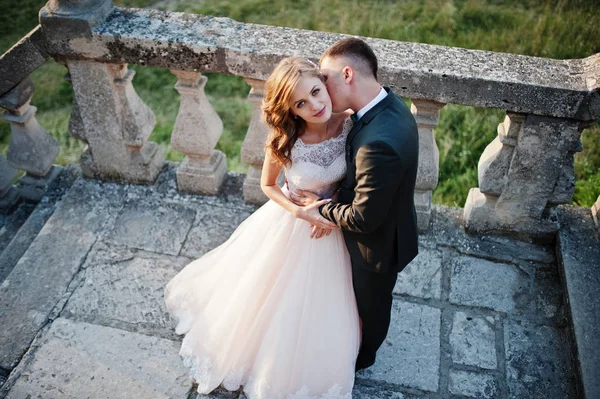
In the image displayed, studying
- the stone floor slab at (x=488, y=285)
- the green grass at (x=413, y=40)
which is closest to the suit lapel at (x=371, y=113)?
the stone floor slab at (x=488, y=285)

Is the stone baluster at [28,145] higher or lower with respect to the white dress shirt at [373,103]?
lower

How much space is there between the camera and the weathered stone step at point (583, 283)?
3172 millimetres

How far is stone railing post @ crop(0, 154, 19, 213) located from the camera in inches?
171

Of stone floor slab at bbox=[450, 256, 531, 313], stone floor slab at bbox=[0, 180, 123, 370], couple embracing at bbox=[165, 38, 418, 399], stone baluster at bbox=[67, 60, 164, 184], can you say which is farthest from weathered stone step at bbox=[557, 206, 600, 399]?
stone floor slab at bbox=[0, 180, 123, 370]

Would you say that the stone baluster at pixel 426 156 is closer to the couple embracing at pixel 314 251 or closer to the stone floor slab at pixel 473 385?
the couple embracing at pixel 314 251

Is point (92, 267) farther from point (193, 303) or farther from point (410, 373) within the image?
point (410, 373)

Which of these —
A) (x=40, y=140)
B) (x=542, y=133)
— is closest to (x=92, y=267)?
(x=40, y=140)

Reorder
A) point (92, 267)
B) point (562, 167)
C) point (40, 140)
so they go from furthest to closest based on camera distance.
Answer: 1. point (40, 140)
2. point (92, 267)
3. point (562, 167)

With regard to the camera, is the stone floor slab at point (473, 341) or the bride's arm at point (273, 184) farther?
the stone floor slab at point (473, 341)

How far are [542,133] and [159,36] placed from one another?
2.27 meters

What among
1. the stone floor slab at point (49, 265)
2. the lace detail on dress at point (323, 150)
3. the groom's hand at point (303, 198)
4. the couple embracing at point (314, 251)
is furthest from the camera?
the stone floor slab at point (49, 265)

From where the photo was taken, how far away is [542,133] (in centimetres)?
335

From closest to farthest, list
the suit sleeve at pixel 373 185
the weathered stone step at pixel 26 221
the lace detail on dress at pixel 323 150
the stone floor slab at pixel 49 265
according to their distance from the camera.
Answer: the suit sleeve at pixel 373 185 < the lace detail on dress at pixel 323 150 < the stone floor slab at pixel 49 265 < the weathered stone step at pixel 26 221

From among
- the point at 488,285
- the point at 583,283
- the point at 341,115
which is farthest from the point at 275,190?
the point at 583,283
